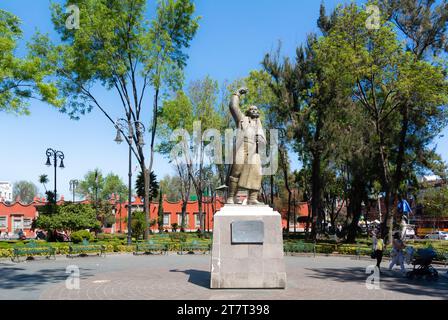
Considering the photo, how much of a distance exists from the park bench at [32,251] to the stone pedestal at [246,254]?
38.8 ft

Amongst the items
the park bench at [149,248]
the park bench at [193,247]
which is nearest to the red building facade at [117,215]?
the park bench at [193,247]

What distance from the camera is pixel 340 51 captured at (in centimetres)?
2338

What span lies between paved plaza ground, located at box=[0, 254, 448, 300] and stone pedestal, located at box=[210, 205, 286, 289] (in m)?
0.31

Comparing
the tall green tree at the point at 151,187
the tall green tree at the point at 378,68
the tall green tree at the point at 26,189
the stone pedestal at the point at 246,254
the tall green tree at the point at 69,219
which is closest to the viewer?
the stone pedestal at the point at 246,254

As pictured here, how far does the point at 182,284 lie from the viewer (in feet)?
38.2

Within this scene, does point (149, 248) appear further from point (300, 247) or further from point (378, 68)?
point (378, 68)

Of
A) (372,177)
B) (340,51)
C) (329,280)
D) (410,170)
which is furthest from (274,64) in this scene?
(329,280)

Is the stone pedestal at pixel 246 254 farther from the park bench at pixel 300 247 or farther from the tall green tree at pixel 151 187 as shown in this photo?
the tall green tree at pixel 151 187

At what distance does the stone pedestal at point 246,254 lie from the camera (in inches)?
410

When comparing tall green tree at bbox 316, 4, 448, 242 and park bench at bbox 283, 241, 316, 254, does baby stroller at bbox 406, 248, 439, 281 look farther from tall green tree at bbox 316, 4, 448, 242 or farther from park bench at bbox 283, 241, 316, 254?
tall green tree at bbox 316, 4, 448, 242

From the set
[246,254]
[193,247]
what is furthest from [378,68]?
[246,254]

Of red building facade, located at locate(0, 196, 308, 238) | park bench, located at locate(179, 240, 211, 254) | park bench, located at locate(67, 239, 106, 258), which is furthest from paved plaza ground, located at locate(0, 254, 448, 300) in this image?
red building facade, located at locate(0, 196, 308, 238)

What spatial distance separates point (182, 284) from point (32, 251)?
10680 mm

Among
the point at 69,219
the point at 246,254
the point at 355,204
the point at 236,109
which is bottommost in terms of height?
the point at 246,254
